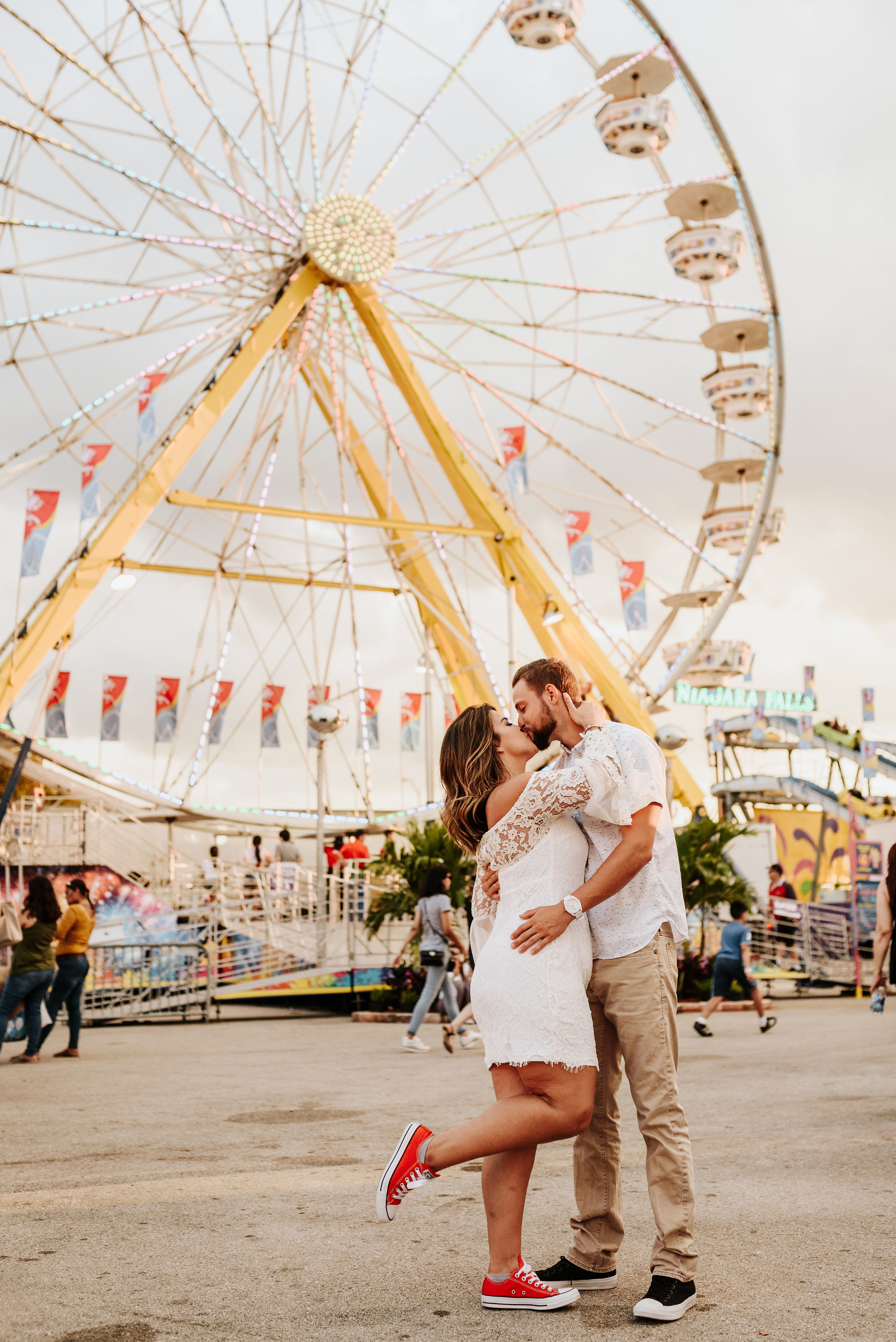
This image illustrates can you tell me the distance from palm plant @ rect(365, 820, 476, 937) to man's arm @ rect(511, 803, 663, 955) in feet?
39.0

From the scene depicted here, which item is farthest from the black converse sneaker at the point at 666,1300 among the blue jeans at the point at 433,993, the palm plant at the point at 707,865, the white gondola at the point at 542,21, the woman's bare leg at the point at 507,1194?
the white gondola at the point at 542,21

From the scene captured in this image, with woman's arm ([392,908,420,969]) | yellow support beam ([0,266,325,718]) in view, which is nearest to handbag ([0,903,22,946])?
woman's arm ([392,908,420,969])

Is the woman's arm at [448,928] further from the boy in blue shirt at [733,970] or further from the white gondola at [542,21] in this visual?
the white gondola at [542,21]

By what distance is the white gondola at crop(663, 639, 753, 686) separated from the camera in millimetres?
23531

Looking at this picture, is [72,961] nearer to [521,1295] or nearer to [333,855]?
[521,1295]

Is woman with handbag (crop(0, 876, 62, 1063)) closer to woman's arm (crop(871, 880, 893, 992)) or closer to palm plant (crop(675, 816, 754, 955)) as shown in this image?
woman's arm (crop(871, 880, 893, 992))

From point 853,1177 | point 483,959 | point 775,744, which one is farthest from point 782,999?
point 775,744

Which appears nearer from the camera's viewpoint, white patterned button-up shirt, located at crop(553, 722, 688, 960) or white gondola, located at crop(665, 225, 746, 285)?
white patterned button-up shirt, located at crop(553, 722, 688, 960)

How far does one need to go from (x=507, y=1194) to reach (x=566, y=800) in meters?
1.05

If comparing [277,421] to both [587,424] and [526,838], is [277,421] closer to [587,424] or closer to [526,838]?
[587,424]

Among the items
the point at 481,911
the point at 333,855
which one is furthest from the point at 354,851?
the point at 481,911

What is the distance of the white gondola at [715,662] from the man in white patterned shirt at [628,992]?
19907 millimetres

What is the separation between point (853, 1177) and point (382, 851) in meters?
11.7

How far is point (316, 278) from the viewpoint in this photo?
2084cm
